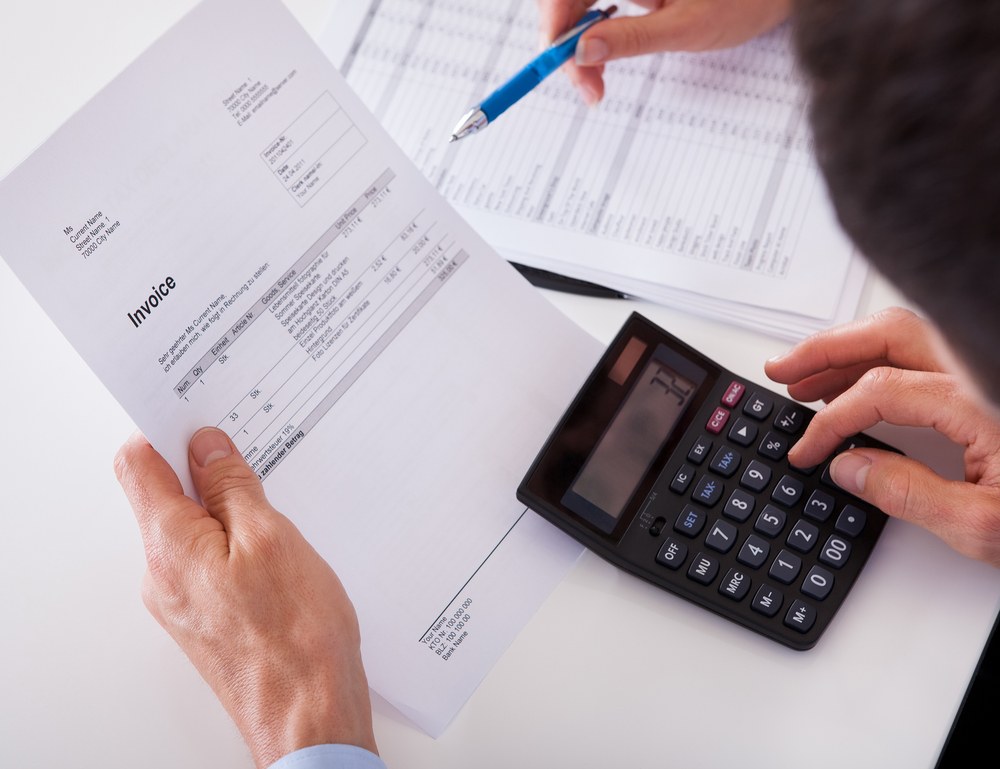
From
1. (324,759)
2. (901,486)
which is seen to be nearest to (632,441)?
(901,486)

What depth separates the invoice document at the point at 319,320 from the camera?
0.51 metres

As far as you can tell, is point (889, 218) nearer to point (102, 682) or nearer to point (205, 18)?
point (205, 18)

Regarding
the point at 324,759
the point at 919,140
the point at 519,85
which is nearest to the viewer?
the point at 919,140

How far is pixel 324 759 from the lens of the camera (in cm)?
49

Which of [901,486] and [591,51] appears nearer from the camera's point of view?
[901,486]

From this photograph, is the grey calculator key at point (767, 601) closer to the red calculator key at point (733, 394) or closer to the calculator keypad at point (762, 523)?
the calculator keypad at point (762, 523)

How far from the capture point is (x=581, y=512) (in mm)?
583

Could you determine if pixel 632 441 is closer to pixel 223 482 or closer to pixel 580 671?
pixel 580 671

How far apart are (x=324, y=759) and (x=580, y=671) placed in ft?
0.53

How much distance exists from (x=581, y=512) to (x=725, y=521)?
9cm

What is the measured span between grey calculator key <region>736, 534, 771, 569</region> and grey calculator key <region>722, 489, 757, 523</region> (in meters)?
0.02

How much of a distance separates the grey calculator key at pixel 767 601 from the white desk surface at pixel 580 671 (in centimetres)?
2

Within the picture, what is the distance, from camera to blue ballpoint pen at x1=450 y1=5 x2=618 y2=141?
69 centimetres

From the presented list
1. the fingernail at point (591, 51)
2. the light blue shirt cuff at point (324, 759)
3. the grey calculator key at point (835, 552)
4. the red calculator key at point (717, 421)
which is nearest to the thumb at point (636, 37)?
the fingernail at point (591, 51)
